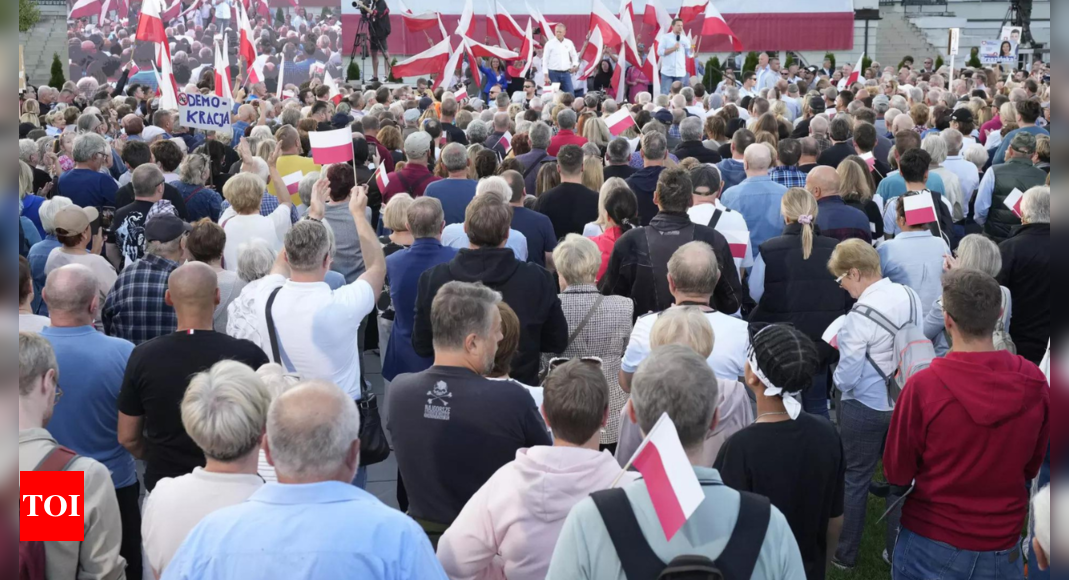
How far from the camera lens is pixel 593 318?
573 centimetres

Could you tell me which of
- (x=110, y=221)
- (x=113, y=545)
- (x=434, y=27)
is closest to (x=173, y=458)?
(x=113, y=545)

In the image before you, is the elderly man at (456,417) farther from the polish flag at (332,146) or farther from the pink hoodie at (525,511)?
the polish flag at (332,146)

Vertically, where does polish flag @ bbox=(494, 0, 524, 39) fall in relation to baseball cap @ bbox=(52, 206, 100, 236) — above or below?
above

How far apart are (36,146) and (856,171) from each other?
6813 millimetres

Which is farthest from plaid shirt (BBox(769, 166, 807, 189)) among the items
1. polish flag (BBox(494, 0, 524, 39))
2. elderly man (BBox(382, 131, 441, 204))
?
polish flag (BBox(494, 0, 524, 39))

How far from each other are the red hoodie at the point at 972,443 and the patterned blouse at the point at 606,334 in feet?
5.49

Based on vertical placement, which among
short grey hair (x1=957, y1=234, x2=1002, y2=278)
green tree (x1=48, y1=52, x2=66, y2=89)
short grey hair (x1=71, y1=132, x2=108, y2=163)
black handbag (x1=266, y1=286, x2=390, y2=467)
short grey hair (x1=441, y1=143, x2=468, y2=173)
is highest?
green tree (x1=48, y1=52, x2=66, y2=89)

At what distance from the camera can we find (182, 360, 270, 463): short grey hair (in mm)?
3553

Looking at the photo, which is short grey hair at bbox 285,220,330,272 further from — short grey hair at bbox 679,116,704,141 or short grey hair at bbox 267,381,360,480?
short grey hair at bbox 679,116,704,141

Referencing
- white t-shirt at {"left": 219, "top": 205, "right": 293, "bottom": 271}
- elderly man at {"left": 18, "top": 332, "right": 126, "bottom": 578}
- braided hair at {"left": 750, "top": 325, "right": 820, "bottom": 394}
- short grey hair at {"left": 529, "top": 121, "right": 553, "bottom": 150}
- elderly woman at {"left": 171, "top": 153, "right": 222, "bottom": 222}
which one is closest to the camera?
elderly man at {"left": 18, "top": 332, "right": 126, "bottom": 578}

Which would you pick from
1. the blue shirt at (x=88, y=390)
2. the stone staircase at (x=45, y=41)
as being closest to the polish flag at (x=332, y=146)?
the blue shirt at (x=88, y=390)

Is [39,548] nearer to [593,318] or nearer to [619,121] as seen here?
[593,318]

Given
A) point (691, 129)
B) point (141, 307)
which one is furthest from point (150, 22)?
point (141, 307)

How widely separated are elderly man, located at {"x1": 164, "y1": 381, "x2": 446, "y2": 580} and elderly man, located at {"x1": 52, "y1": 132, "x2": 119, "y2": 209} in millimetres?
6467
